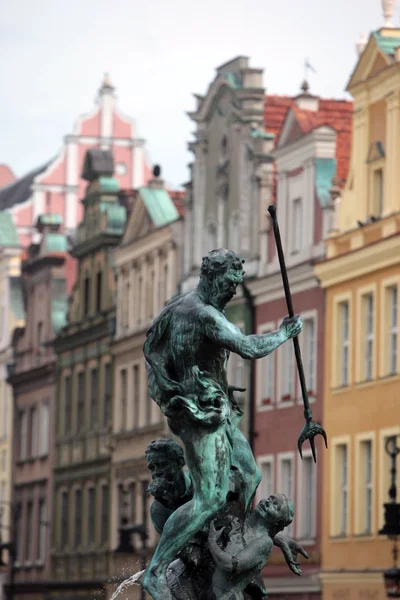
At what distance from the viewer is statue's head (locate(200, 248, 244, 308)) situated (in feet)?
44.6

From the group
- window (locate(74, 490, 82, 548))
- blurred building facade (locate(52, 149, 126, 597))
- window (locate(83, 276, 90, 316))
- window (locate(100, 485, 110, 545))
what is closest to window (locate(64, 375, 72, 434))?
blurred building facade (locate(52, 149, 126, 597))

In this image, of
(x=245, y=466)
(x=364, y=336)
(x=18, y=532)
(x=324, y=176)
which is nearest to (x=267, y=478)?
(x=364, y=336)

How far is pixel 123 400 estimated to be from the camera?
202 feet

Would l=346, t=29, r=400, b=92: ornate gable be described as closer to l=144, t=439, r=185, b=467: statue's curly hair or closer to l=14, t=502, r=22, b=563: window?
l=14, t=502, r=22, b=563: window

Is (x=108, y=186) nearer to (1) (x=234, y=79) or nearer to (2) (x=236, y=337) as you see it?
(1) (x=234, y=79)

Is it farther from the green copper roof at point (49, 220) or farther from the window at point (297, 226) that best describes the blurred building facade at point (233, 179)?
the green copper roof at point (49, 220)

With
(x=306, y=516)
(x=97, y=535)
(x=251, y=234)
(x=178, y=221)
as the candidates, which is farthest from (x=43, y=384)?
(x=306, y=516)

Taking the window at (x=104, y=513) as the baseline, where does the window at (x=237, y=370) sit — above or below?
above

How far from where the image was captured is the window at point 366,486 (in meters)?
44.2

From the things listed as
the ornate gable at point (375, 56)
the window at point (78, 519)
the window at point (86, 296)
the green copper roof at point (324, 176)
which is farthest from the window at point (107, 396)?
the ornate gable at point (375, 56)

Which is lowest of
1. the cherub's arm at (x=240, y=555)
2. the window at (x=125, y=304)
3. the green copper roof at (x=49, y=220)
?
the cherub's arm at (x=240, y=555)

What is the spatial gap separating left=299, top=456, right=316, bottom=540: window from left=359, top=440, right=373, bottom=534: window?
2.29m

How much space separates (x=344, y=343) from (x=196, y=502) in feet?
108

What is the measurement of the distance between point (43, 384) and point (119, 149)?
15.8m
